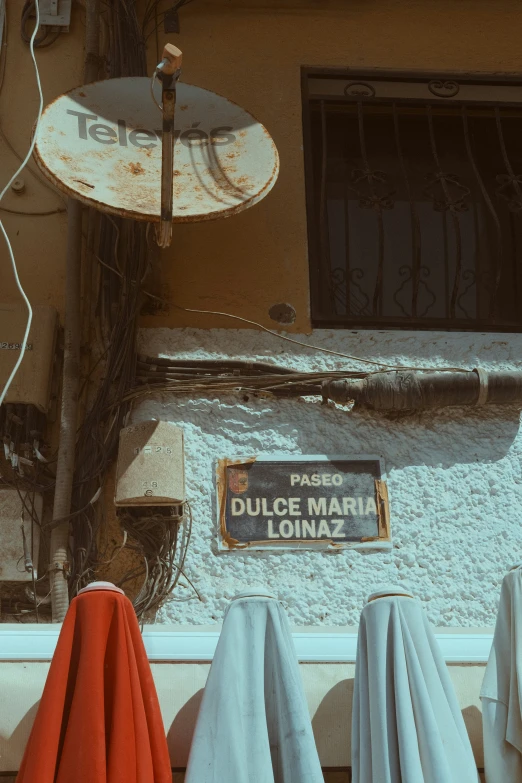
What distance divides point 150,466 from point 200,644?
1.04 metres

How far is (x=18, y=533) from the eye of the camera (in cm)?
486

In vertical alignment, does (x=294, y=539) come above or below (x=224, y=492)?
below

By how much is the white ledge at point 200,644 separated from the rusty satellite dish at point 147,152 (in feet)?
6.15

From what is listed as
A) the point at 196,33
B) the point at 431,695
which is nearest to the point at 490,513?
the point at 431,695

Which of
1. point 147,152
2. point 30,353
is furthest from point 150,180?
point 30,353

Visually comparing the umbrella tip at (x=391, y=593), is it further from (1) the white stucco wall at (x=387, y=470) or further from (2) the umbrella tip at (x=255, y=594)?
(1) the white stucco wall at (x=387, y=470)

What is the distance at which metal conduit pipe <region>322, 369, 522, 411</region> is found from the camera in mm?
5066

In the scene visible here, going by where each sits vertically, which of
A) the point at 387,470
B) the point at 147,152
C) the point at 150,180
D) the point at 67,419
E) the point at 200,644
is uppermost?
the point at 147,152

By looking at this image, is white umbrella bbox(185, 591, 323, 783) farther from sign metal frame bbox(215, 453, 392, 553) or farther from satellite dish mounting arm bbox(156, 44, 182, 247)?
satellite dish mounting arm bbox(156, 44, 182, 247)

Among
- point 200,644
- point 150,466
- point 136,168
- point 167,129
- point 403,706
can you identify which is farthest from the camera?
point 136,168

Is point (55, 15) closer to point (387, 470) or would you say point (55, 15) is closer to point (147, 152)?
point (147, 152)

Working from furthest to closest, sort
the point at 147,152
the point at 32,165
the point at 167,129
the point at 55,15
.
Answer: the point at 55,15, the point at 32,165, the point at 147,152, the point at 167,129

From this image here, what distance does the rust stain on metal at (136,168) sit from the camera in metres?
4.98

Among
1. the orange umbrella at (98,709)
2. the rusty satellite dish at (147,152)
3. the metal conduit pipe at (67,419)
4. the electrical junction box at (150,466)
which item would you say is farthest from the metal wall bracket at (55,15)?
the orange umbrella at (98,709)
